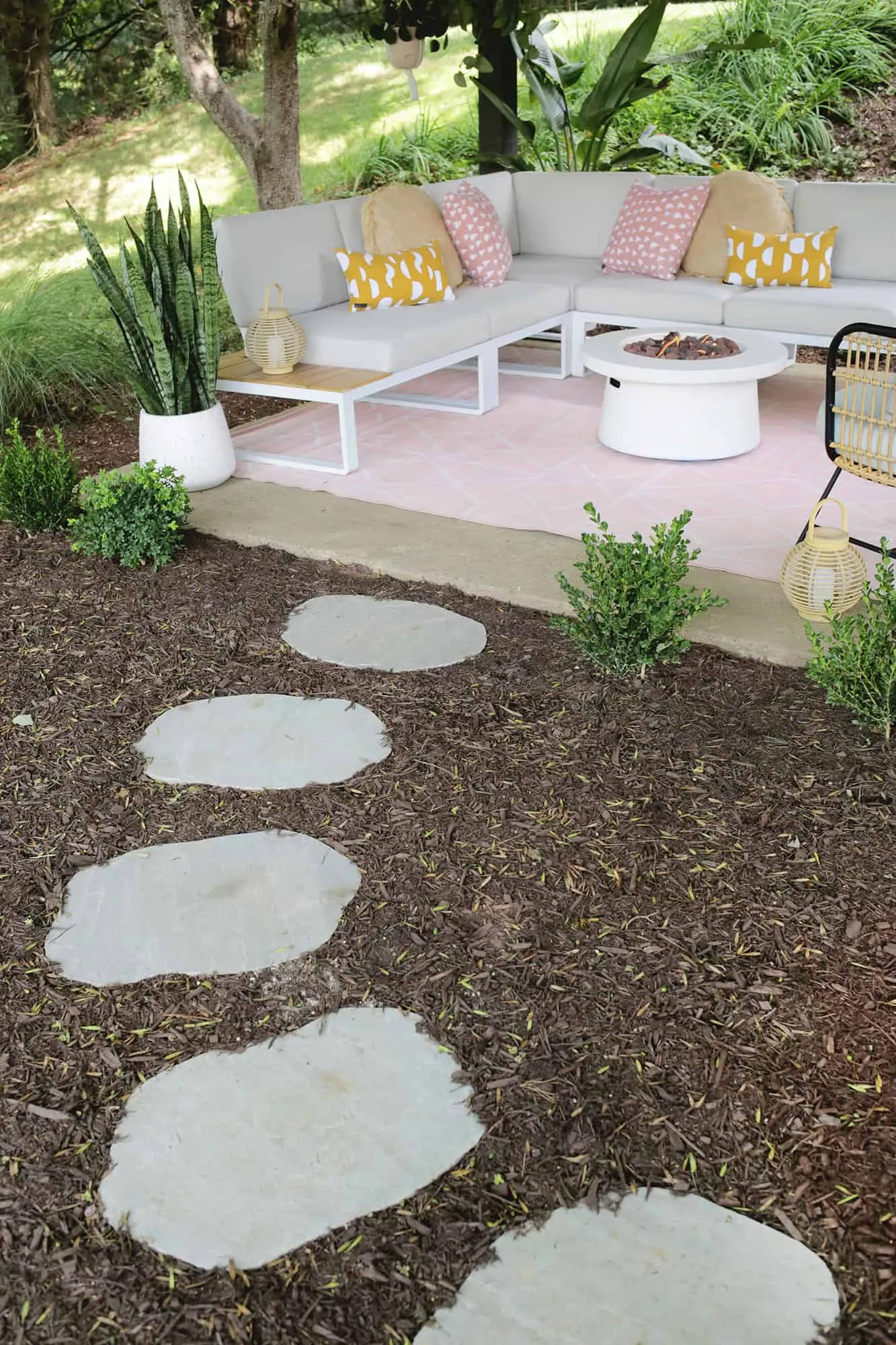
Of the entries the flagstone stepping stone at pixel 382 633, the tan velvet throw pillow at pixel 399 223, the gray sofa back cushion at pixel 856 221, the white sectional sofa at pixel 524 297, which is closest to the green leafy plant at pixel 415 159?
the white sectional sofa at pixel 524 297

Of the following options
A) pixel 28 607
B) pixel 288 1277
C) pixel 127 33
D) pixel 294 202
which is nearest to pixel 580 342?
pixel 294 202

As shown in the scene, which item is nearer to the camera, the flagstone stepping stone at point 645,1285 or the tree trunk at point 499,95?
the flagstone stepping stone at point 645,1285

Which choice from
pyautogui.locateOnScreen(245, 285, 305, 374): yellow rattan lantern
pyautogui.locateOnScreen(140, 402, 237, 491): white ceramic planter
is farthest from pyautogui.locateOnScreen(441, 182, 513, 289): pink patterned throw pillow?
pyautogui.locateOnScreen(140, 402, 237, 491): white ceramic planter

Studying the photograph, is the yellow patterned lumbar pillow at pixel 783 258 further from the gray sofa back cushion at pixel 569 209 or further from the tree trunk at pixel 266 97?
the tree trunk at pixel 266 97

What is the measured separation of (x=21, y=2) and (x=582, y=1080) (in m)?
15.4

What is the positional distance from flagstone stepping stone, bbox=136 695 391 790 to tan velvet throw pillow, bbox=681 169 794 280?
4.22 metres

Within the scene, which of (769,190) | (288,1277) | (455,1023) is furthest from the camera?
(769,190)

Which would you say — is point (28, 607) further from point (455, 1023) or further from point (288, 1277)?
point (288, 1277)

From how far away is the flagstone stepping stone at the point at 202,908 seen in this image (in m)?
2.21

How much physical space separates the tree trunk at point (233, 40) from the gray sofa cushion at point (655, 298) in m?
9.57

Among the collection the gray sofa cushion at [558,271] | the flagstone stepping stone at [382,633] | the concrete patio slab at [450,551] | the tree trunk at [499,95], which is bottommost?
the flagstone stepping stone at [382,633]

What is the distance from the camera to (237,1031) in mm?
2035

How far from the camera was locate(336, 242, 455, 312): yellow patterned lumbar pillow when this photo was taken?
570 centimetres

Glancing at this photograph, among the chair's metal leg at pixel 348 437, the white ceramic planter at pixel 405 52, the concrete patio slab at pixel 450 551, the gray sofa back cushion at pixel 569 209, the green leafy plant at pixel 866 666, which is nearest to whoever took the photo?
the green leafy plant at pixel 866 666
